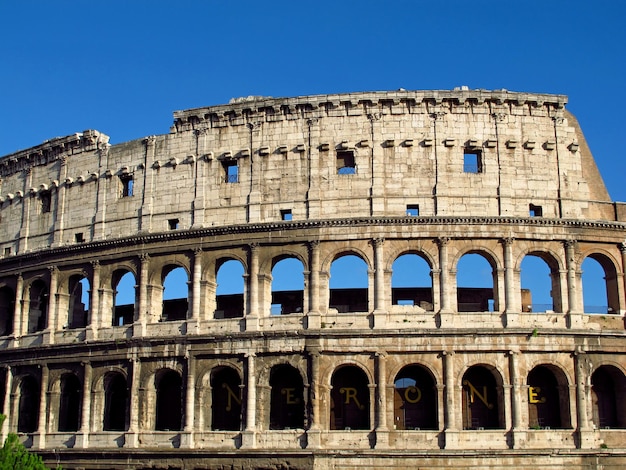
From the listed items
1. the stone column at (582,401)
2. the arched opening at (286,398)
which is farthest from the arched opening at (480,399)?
the arched opening at (286,398)

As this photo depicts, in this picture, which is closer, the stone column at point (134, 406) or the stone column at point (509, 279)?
the stone column at point (509, 279)

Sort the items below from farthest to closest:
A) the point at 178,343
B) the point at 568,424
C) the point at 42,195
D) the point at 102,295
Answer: the point at 42,195 → the point at 102,295 → the point at 178,343 → the point at 568,424

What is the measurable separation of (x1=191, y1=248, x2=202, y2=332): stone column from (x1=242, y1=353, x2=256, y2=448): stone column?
108 inches

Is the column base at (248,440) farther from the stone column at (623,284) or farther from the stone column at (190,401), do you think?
the stone column at (623,284)

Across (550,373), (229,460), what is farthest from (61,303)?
(550,373)

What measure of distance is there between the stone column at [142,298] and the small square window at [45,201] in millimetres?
6728

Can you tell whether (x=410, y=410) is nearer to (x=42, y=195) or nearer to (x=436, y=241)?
(x=436, y=241)

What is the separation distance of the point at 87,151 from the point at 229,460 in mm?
15083

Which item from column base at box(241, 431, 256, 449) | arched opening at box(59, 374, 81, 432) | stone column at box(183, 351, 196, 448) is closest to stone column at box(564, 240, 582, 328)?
column base at box(241, 431, 256, 449)

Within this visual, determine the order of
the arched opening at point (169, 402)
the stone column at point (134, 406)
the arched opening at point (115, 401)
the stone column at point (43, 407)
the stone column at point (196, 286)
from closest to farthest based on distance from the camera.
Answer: the stone column at point (134, 406), the stone column at point (196, 286), the arched opening at point (169, 402), the arched opening at point (115, 401), the stone column at point (43, 407)

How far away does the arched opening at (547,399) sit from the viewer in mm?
32750

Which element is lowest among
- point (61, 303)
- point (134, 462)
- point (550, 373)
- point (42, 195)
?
point (134, 462)

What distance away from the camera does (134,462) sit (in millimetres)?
34188

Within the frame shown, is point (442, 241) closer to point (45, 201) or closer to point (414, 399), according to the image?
point (414, 399)
